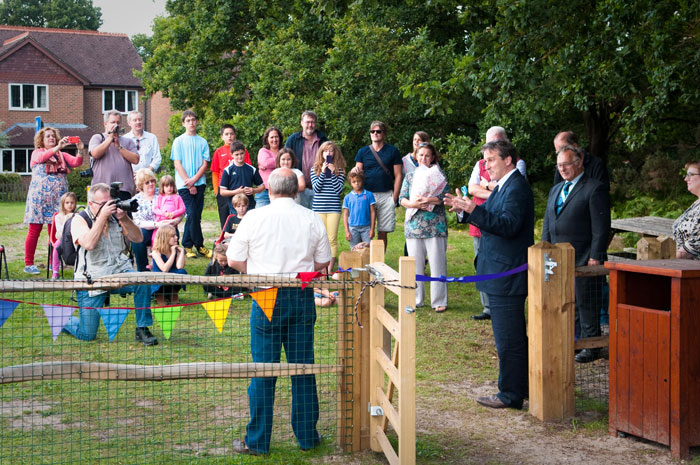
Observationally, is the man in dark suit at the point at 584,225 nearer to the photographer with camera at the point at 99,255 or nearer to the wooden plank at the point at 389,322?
the wooden plank at the point at 389,322

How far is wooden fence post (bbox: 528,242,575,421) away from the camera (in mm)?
5996

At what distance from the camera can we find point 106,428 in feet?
18.9

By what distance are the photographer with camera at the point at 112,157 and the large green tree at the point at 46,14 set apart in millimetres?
72865

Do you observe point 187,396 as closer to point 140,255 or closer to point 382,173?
point 140,255

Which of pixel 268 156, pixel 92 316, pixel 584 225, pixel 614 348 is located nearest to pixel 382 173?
pixel 268 156

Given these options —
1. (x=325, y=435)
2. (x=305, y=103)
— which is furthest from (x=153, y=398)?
(x=305, y=103)

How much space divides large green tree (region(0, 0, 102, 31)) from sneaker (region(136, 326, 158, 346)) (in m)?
76.6

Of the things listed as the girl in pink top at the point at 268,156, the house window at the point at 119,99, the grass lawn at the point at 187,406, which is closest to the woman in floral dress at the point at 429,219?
the grass lawn at the point at 187,406

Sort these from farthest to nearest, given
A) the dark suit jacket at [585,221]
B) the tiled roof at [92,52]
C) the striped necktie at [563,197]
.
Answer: the tiled roof at [92,52] < the striped necktie at [563,197] < the dark suit jacket at [585,221]

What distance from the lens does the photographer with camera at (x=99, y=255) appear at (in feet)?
25.9

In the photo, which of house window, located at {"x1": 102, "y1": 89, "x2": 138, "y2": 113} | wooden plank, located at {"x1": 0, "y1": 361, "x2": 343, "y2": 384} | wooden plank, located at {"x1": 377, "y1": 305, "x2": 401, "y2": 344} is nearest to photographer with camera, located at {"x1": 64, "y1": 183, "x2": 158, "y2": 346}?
wooden plank, located at {"x1": 0, "y1": 361, "x2": 343, "y2": 384}

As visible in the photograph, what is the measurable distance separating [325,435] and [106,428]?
5.22 feet

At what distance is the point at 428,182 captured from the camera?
931cm

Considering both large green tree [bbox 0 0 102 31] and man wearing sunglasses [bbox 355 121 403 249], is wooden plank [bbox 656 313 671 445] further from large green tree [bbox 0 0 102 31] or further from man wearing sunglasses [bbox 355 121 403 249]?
large green tree [bbox 0 0 102 31]
